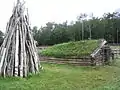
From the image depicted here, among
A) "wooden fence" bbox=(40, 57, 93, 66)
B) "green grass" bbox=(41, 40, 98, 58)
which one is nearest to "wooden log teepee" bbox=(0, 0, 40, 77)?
"wooden fence" bbox=(40, 57, 93, 66)

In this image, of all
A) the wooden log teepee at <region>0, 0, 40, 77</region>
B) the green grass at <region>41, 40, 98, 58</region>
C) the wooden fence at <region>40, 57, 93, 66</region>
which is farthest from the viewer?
the green grass at <region>41, 40, 98, 58</region>

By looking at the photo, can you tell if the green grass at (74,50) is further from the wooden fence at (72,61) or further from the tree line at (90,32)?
the tree line at (90,32)

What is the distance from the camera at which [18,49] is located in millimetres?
14305

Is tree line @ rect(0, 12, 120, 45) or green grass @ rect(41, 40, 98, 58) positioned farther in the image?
tree line @ rect(0, 12, 120, 45)

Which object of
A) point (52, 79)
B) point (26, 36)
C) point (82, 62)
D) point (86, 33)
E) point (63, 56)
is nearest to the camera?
point (52, 79)

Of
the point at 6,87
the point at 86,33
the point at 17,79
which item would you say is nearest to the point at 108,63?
the point at 17,79

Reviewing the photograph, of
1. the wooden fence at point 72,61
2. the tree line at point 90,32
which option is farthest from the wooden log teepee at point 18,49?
the tree line at point 90,32

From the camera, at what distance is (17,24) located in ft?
48.3

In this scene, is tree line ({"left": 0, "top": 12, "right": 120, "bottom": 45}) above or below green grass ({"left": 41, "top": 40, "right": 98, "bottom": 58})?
above

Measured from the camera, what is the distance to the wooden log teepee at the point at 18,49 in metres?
13.9

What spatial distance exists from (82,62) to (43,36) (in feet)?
149

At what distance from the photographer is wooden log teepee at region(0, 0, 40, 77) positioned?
1389 cm

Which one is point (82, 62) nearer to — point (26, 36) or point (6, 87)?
point (26, 36)

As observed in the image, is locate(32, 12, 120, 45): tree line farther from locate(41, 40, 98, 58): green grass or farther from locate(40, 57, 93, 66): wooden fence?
locate(40, 57, 93, 66): wooden fence
